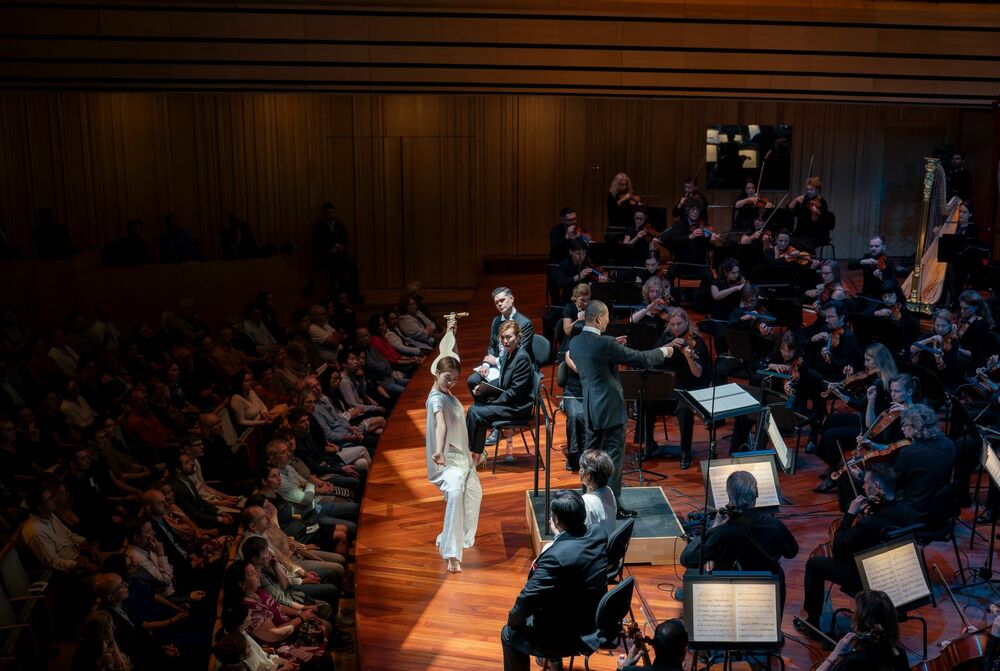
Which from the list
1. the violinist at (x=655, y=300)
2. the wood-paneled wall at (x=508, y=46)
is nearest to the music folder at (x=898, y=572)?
the violinist at (x=655, y=300)

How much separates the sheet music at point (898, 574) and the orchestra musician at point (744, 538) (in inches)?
15.9

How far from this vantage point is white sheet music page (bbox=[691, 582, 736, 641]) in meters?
4.78

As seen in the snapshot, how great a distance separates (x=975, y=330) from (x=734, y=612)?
4894 mm

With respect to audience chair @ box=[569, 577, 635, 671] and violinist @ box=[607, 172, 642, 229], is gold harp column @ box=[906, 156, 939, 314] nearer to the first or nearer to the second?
violinist @ box=[607, 172, 642, 229]

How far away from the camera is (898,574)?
5172 mm

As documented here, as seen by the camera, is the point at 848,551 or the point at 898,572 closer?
the point at 898,572

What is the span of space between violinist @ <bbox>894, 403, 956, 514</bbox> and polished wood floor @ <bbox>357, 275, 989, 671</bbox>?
67cm

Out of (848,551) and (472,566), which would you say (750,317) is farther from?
(472,566)

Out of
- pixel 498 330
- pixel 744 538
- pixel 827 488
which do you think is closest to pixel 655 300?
pixel 498 330

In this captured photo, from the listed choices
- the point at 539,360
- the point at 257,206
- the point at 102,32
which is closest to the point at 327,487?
the point at 539,360

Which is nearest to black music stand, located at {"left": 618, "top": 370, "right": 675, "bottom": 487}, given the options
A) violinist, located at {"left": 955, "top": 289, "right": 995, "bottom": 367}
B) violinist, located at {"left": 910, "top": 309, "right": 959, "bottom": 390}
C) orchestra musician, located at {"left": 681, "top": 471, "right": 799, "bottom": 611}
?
orchestra musician, located at {"left": 681, "top": 471, "right": 799, "bottom": 611}

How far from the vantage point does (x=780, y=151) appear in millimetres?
16156

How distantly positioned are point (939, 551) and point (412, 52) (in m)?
7.48

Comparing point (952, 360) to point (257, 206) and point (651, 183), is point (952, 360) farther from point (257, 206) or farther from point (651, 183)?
point (257, 206)
